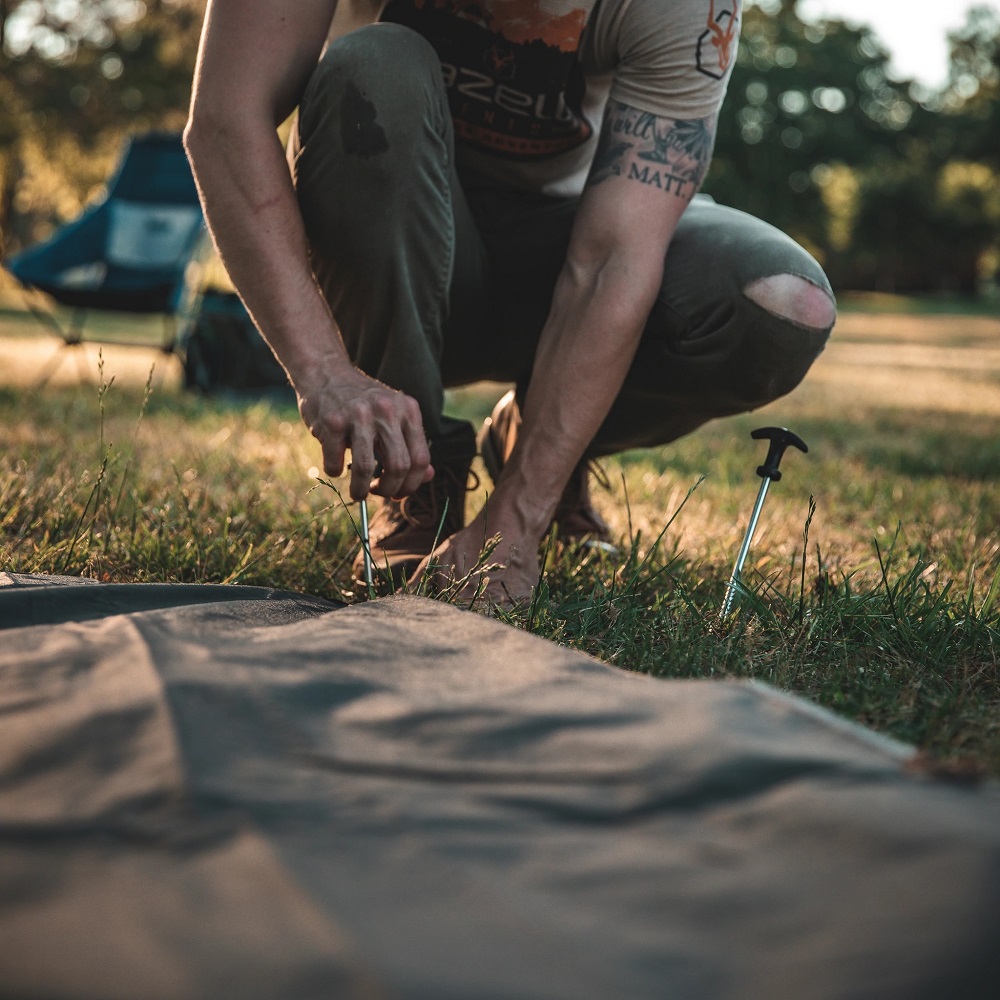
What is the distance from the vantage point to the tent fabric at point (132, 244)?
5.55m

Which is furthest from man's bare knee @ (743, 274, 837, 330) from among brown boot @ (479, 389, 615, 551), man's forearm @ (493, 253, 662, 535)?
brown boot @ (479, 389, 615, 551)

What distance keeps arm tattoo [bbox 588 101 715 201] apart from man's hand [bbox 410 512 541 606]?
704 millimetres

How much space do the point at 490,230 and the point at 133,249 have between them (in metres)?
4.15

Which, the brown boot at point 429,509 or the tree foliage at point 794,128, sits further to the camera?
the tree foliage at point 794,128

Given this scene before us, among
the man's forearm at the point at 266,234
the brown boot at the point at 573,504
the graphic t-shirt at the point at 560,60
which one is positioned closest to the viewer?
the man's forearm at the point at 266,234

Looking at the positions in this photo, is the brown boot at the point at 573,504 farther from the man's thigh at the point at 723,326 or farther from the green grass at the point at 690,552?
the man's thigh at the point at 723,326

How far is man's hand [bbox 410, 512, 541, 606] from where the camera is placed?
170 centimetres

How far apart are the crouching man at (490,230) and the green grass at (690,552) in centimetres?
20

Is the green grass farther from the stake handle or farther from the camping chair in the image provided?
the camping chair

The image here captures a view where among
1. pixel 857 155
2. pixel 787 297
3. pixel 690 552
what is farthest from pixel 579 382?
pixel 857 155

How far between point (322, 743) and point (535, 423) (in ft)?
3.41

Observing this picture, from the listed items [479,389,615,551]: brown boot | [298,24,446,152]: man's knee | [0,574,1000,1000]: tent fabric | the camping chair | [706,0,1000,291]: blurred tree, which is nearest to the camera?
[0,574,1000,1000]: tent fabric

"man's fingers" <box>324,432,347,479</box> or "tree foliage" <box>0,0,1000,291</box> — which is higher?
"tree foliage" <box>0,0,1000,291</box>

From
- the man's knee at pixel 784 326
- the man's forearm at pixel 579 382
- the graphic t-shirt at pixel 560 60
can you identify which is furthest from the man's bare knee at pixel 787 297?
the graphic t-shirt at pixel 560 60
